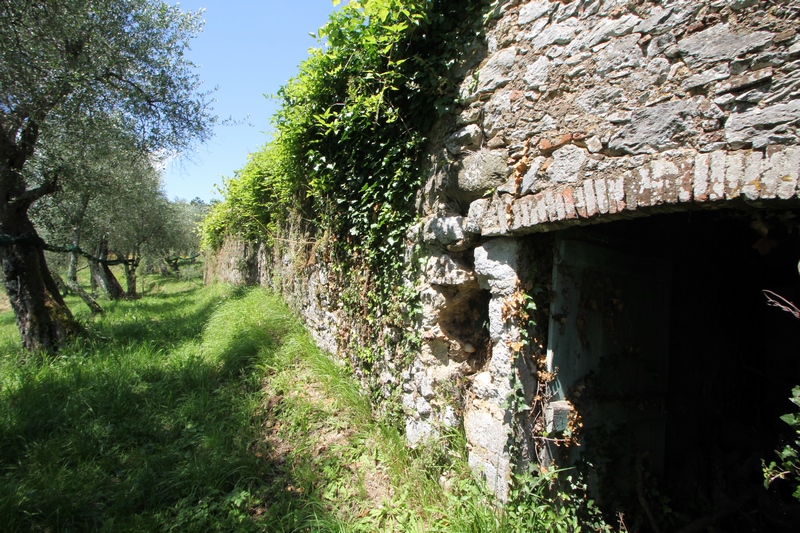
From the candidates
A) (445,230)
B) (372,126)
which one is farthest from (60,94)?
(445,230)

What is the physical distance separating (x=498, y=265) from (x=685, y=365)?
2.52 metres

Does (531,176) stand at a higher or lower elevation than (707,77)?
lower

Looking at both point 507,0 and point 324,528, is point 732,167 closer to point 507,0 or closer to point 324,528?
point 507,0

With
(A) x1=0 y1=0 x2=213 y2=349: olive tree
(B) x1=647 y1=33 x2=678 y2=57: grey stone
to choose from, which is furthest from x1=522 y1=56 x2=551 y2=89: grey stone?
(A) x1=0 y1=0 x2=213 y2=349: olive tree

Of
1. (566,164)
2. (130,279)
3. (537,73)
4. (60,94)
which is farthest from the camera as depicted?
(130,279)

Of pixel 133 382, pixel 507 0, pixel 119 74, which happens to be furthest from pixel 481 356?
pixel 119 74

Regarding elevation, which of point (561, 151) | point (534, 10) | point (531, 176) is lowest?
point (531, 176)

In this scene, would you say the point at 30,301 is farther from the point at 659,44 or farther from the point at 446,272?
the point at 659,44

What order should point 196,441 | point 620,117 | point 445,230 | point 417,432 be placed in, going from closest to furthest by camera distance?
point 620,117 < point 445,230 < point 417,432 < point 196,441

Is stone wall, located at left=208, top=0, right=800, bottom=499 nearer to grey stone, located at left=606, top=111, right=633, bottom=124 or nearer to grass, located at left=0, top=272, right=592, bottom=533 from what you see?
grey stone, located at left=606, top=111, right=633, bottom=124

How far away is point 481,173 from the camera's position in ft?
9.19

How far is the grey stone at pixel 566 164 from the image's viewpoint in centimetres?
226

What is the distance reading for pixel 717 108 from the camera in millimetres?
1779

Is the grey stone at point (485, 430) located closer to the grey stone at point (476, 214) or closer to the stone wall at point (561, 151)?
the stone wall at point (561, 151)
